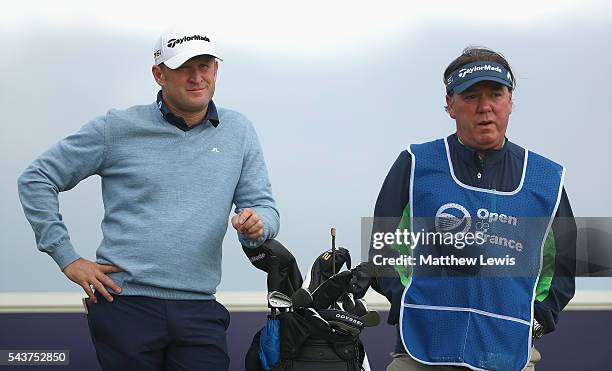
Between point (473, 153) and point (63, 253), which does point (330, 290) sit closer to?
point (473, 153)

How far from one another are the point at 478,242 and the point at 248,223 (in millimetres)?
456

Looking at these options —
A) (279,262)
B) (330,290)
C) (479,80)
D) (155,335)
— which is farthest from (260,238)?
(479,80)

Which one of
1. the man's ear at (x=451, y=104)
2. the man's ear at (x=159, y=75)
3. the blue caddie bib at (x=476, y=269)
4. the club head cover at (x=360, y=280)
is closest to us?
the blue caddie bib at (x=476, y=269)

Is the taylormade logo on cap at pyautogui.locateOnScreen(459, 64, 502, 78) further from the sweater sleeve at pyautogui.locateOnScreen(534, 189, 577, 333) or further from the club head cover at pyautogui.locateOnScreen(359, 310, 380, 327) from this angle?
the club head cover at pyautogui.locateOnScreen(359, 310, 380, 327)

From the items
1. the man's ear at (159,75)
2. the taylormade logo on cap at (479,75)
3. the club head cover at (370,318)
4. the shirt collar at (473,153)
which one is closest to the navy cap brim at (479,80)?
the taylormade logo on cap at (479,75)

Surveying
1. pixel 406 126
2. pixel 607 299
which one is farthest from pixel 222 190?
pixel 607 299

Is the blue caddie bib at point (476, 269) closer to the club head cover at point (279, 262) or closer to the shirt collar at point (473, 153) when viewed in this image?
the shirt collar at point (473, 153)

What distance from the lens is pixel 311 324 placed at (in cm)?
193

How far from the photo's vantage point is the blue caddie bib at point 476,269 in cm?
171

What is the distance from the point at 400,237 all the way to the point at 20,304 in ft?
5.96

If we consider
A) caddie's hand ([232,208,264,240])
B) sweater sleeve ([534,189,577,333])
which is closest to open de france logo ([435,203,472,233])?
sweater sleeve ([534,189,577,333])

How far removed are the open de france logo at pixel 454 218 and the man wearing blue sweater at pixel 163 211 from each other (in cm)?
39

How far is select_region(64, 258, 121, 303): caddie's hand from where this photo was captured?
6.35 ft

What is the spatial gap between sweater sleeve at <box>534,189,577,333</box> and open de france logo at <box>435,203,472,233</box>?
0.56 feet
